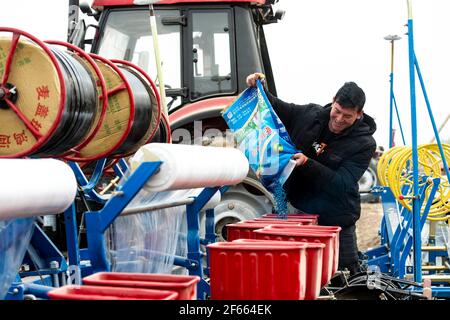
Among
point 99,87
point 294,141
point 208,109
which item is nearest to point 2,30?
point 99,87

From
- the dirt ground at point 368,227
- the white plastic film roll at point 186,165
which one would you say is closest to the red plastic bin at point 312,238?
the white plastic film roll at point 186,165

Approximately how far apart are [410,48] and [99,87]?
71.7 inches

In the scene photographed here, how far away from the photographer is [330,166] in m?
5.50

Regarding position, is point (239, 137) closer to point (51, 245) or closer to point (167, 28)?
point (51, 245)

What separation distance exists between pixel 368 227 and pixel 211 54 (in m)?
6.38

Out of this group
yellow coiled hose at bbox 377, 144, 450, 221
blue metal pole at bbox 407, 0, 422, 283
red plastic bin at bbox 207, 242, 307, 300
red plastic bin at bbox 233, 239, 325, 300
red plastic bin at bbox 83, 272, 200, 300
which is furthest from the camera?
yellow coiled hose at bbox 377, 144, 450, 221

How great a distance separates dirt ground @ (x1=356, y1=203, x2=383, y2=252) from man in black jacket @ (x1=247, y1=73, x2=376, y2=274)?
229 inches

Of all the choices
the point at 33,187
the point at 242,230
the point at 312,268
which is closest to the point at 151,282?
the point at 33,187

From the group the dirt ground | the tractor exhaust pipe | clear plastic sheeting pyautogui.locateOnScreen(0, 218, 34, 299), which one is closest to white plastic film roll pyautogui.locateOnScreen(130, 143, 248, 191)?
clear plastic sheeting pyautogui.locateOnScreen(0, 218, 34, 299)

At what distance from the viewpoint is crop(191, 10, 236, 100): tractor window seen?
25.2ft

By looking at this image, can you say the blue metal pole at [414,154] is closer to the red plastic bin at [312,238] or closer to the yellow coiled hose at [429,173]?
the yellow coiled hose at [429,173]

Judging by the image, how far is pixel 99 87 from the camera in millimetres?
4531

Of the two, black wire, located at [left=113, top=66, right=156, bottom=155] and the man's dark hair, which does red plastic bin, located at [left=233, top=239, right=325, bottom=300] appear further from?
the man's dark hair
